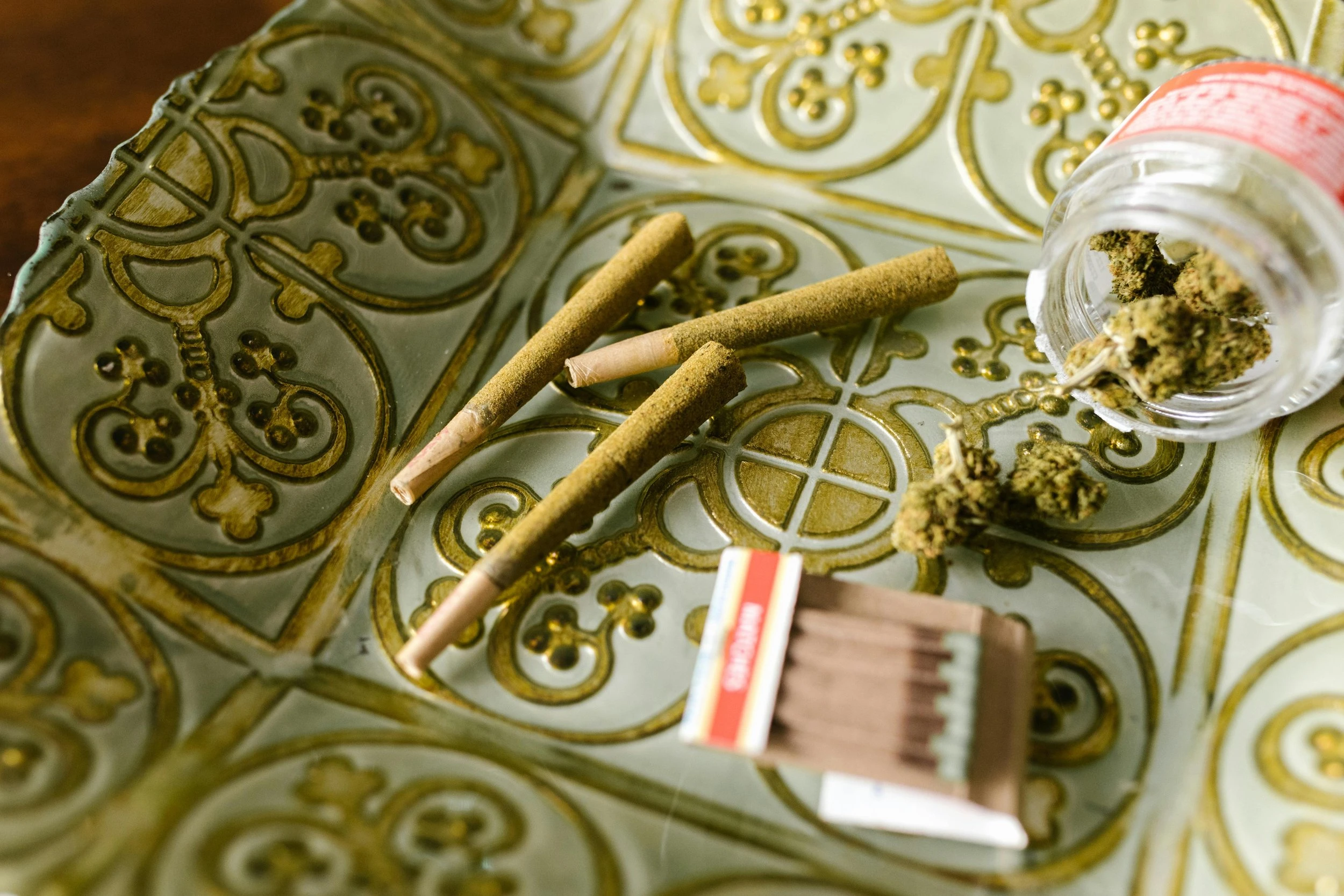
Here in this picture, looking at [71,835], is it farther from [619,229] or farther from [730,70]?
[730,70]

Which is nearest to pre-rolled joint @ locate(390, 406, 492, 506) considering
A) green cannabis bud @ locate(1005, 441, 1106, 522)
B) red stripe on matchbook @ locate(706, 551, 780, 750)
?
red stripe on matchbook @ locate(706, 551, 780, 750)

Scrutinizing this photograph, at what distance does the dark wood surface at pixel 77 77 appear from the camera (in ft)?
2.03

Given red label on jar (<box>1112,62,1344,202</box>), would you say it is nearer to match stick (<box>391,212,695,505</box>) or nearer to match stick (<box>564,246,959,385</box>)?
match stick (<box>564,246,959,385</box>)

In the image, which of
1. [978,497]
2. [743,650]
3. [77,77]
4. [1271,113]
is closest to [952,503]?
→ [978,497]

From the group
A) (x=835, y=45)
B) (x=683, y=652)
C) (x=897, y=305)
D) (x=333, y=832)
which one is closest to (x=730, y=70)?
(x=835, y=45)

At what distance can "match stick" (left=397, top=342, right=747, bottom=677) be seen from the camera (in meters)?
0.49

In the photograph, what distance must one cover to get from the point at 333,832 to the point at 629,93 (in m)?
0.57

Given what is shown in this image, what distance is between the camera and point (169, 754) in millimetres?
440

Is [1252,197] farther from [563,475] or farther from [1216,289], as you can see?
[563,475]

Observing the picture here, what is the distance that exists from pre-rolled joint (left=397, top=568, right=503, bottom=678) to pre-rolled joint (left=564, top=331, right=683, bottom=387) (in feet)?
0.48

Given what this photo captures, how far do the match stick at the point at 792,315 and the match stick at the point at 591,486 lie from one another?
25 millimetres

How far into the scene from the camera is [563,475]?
0.57 metres

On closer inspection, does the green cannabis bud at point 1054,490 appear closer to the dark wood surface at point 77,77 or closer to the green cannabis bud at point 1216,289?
the green cannabis bud at point 1216,289

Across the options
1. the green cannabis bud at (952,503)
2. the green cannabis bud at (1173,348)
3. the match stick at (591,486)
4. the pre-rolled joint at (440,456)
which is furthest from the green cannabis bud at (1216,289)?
the pre-rolled joint at (440,456)
